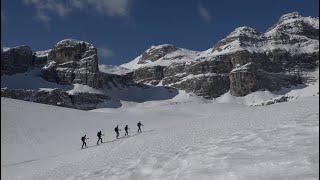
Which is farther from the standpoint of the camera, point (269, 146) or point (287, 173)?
point (269, 146)

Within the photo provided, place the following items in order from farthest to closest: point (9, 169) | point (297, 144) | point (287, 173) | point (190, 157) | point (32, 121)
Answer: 1. point (32, 121)
2. point (9, 169)
3. point (190, 157)
4. point (297, 144)
5. point (287, 173)

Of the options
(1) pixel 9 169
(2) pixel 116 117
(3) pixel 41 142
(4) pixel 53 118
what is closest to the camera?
(1) pixel 9 169

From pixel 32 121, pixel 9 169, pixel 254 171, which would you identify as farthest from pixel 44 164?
pixel 32 121

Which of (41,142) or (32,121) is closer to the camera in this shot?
(41,142)

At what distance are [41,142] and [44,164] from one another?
16.6m

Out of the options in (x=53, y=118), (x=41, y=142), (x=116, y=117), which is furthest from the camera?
(x=116, y=117)

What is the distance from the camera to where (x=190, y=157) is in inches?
649

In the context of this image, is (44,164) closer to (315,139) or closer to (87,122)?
(315,139)

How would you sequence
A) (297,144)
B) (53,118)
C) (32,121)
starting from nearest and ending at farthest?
(297,144) → (32,121) → (53,118)

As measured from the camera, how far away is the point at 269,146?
15719mm

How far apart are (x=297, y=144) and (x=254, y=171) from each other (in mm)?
3087

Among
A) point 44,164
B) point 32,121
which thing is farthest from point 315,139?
point 32,121

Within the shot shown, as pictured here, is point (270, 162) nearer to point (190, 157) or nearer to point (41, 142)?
point (190, 157)

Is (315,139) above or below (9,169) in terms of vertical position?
above
